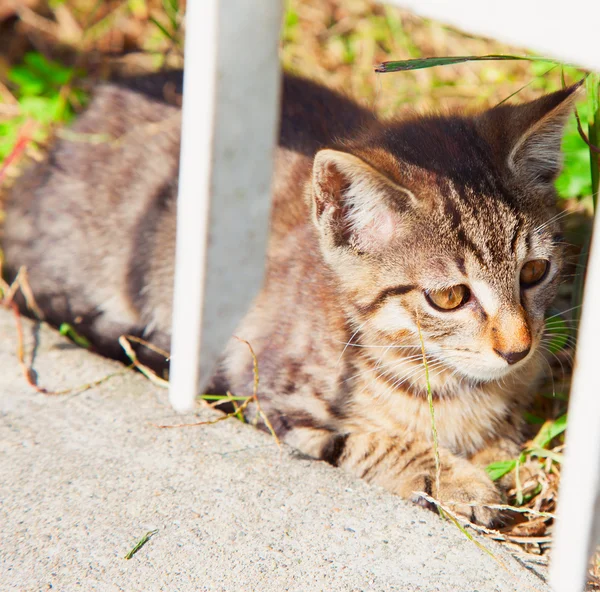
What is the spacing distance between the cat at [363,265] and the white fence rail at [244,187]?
0.34 metres

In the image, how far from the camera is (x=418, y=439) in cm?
213

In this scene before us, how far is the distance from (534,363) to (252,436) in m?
0.81

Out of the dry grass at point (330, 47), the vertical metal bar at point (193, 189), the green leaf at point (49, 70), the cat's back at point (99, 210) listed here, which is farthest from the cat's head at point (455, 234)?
the green leaf at point (49, 70)

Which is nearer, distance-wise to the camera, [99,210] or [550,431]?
[550,431]

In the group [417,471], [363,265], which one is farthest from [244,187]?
[417,471]

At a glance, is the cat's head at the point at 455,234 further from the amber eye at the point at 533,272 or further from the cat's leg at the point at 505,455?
the cat's leg at the point at 505,455

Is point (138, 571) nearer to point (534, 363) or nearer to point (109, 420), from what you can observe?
point (109, 420)

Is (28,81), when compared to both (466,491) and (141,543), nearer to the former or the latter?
(141,543)

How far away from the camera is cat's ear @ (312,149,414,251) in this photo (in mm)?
1689

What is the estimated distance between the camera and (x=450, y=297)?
1811 mm

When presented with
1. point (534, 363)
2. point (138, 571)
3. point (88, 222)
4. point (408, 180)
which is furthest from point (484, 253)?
point (88, 222)

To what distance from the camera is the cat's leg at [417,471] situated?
6.24 feet

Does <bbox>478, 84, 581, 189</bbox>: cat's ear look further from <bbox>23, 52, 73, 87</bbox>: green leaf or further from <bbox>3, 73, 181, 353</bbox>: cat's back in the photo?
<bbox>23, 52, 73, 87</bbox>: green leaf

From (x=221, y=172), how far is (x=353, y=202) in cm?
51
